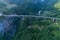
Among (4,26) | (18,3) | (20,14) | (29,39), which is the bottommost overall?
(29,39)

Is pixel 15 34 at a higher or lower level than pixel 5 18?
lower

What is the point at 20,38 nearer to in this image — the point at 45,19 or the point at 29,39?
the point at 29,39

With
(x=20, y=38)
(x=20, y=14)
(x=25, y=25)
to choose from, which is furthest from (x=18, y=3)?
(x=20, y=38)

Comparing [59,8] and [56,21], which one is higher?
[59,8]

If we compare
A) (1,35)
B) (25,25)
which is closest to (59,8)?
(25,25)

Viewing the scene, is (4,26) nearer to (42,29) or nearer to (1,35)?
(1,35)

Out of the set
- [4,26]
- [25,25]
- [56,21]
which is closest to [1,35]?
[4,26]
